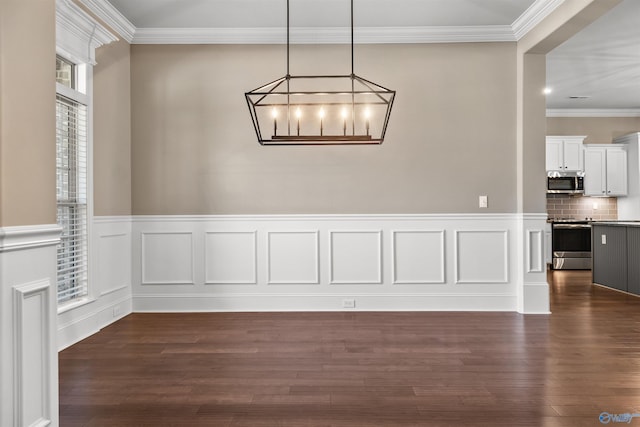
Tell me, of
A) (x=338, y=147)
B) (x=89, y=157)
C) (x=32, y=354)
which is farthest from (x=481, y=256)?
(x=32, y=354)

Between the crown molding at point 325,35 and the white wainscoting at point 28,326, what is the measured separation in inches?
134

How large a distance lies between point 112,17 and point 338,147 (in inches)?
100.0

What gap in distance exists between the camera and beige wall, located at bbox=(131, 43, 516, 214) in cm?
503

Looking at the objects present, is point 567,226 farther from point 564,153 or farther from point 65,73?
point 65,73

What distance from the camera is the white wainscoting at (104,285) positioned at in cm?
393

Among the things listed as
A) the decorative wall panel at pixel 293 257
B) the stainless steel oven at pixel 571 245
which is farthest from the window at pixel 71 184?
the stainless steel oven at pixel 571 245

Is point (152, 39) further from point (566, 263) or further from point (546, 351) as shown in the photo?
point (566, 263)

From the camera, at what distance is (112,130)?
464 centimetres

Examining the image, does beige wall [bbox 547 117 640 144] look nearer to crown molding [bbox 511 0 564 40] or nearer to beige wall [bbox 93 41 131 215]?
crown molding [bbox 511 0 564 40]

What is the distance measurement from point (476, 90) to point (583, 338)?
267 cm

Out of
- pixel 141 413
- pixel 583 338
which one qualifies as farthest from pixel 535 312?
pixel 141 413

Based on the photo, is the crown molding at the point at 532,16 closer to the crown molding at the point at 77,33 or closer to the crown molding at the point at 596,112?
the crown molding at the point at 77,33

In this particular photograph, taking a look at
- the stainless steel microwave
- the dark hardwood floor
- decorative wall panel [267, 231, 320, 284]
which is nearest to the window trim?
the dark hardwood floor

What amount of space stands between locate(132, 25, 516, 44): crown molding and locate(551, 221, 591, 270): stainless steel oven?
15.4 ft
